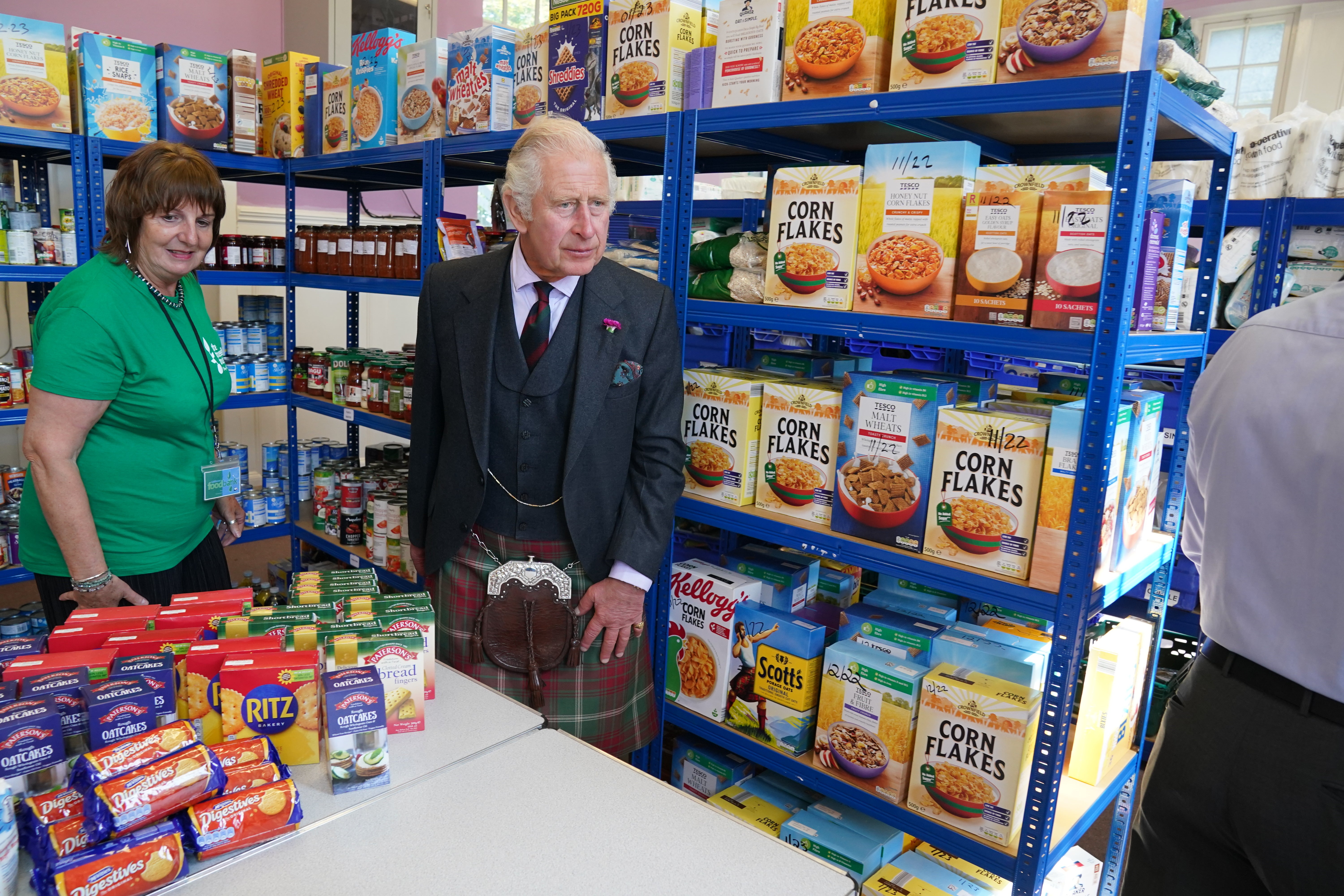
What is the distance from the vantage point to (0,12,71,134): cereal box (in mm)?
3299

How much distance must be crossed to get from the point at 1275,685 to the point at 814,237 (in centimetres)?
134

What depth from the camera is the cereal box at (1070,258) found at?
5.77 ft

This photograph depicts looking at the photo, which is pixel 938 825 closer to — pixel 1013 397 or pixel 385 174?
pixel 1013 397

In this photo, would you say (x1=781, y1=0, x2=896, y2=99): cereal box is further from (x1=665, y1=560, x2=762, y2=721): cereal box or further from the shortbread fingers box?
the shortbread fingers box

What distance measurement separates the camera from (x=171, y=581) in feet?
8.10

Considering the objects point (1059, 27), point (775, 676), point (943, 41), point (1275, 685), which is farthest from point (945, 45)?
point (775, 676)

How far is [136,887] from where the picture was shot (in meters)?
1.13

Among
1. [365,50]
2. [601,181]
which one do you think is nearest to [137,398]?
[601,181]

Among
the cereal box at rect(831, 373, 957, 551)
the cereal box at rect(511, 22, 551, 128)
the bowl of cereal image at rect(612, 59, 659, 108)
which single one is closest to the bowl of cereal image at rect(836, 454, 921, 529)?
the cereal box at rect(831, 373, 957, 551)

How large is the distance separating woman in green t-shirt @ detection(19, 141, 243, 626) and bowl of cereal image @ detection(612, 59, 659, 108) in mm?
1139

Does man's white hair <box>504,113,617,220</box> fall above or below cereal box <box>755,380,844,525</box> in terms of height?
above

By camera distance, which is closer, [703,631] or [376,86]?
[703,631]

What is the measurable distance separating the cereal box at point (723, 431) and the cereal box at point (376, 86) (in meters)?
1.78

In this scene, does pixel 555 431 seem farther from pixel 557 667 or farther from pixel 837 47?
pixel 837 47
